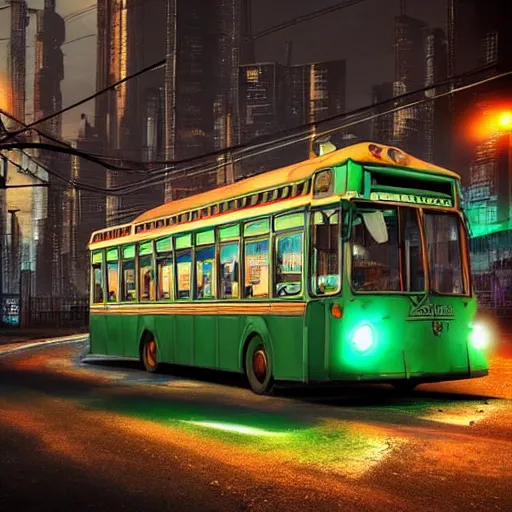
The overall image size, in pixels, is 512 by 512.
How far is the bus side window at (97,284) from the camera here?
61.2ft

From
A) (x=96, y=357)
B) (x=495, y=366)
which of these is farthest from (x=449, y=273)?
(x=96, y=357)

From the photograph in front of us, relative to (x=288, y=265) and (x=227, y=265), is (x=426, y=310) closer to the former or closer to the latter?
(x=288, y=265)

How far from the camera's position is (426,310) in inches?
427

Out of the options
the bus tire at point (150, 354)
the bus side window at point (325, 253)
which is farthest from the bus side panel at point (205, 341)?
the bus side window at point (325, 253)

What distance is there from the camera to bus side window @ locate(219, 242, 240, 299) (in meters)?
12.9

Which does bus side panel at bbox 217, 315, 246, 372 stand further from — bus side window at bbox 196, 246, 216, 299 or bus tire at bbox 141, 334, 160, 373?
bus tire at bbox 141, 334, 160, 373

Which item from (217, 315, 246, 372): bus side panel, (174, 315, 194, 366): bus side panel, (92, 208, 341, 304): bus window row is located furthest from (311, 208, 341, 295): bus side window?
(174, 315, 194, 366): bus side panel

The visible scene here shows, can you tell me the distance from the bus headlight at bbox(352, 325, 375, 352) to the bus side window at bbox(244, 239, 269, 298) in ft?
6.51

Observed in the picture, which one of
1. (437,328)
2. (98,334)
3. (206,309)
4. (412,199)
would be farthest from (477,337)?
(98,334)

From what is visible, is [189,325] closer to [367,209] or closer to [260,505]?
[367,209]

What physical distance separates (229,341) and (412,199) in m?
3.91

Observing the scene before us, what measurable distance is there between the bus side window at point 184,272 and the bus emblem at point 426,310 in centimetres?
498

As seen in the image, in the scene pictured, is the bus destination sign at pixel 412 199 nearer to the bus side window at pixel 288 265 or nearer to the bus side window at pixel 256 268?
the bus side window at pixel 288 265

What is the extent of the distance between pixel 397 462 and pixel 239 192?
680cm
